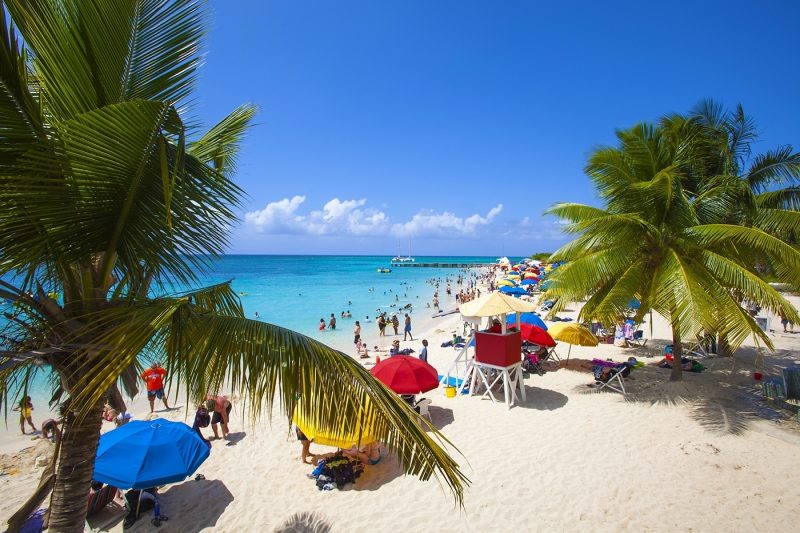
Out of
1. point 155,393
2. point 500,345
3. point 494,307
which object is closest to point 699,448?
point 500,345

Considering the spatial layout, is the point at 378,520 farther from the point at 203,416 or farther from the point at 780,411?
the point at 780,411

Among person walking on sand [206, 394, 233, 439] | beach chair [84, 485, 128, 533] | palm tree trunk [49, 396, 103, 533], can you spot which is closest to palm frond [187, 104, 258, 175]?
palm tree trunk [49, 396, 103, 533]

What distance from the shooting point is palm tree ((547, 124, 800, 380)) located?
7.41m

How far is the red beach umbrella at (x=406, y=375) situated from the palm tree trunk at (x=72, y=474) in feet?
16.7

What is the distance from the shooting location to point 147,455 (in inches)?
214

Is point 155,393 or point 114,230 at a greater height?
point 114,230

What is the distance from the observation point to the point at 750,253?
886 centimetres

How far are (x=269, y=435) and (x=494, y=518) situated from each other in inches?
202

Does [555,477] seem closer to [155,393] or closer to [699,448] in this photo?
[699,448]

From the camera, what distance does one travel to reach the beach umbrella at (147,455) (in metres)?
5.27

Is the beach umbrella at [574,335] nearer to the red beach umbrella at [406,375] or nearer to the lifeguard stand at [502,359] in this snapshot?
the lifeguard stand at [502,359]

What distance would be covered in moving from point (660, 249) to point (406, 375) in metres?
6.77

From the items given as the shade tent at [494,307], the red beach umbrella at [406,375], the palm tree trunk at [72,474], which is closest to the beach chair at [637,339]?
the shade tent at [494,307]

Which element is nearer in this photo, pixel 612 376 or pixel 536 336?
pixel 612 376
